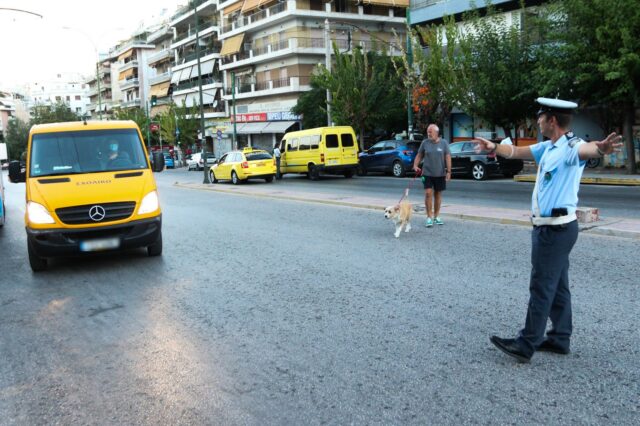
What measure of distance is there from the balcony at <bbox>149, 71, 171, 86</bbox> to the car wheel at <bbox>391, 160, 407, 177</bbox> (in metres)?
58.1

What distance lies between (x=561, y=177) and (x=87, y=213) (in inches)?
237

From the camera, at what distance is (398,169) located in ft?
84.1

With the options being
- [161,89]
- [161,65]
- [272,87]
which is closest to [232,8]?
[272,87]

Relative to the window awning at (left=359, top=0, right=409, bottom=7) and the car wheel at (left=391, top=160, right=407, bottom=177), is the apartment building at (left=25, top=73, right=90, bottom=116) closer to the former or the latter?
the window awning at (left=359, top=0, right=409, bottom=7)

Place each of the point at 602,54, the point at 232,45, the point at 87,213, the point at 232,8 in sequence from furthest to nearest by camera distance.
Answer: the point at 232,8 < the point at 232,45 < the point at 602,54 < the point at 87,213

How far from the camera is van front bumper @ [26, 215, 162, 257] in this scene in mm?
7422

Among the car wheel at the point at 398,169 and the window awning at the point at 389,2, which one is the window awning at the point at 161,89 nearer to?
the window awning at the point at 389,2

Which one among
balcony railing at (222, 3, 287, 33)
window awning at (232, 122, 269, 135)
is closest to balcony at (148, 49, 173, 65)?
balcony railing at (222, 3, 287, 33)

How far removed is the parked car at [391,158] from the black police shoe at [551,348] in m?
21.3

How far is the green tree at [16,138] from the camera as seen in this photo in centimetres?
8919

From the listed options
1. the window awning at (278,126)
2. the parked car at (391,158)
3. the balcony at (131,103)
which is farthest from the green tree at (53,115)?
the parked car at (391,158)

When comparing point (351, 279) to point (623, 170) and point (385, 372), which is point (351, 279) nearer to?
point (385, 372)

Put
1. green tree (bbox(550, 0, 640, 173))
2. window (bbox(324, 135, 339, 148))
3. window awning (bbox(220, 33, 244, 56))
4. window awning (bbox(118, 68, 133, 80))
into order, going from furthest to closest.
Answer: window awning (bbox(118, 68, 133, 80)), window awning (bbox(220, 33, 244, 56)), window (bbox(324, 135, 339, 148)), green tree (bbox(550, 0, 640, 173))

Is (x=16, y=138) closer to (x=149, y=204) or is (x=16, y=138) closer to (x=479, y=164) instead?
(x=479, y=164)
